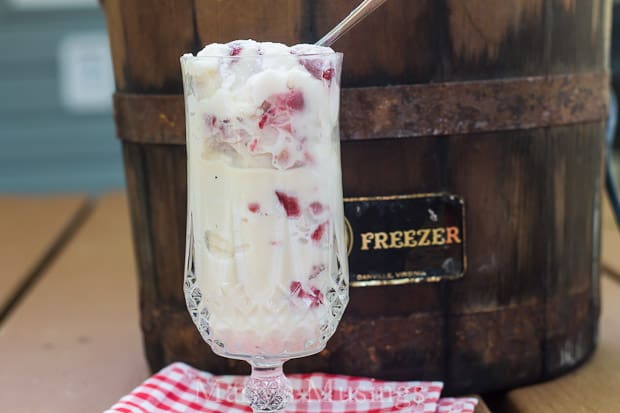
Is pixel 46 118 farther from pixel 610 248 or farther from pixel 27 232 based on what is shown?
pixel 610 248

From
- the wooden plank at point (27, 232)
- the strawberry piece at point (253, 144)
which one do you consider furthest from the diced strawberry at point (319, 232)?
the wooden plank at point (27, 232)

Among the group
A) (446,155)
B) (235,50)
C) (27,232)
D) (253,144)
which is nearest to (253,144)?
(253,144)

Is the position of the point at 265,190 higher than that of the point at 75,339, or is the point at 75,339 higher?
the point at 265,190

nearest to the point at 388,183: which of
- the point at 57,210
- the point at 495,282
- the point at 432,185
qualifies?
the point at 432,185

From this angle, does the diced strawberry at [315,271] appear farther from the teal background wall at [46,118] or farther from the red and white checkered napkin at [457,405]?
the teal background wall at [46,118]

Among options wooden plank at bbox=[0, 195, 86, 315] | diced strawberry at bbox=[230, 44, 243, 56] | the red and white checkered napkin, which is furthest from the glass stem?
wooden plank at bbox=[0, 195, 86, 315]
